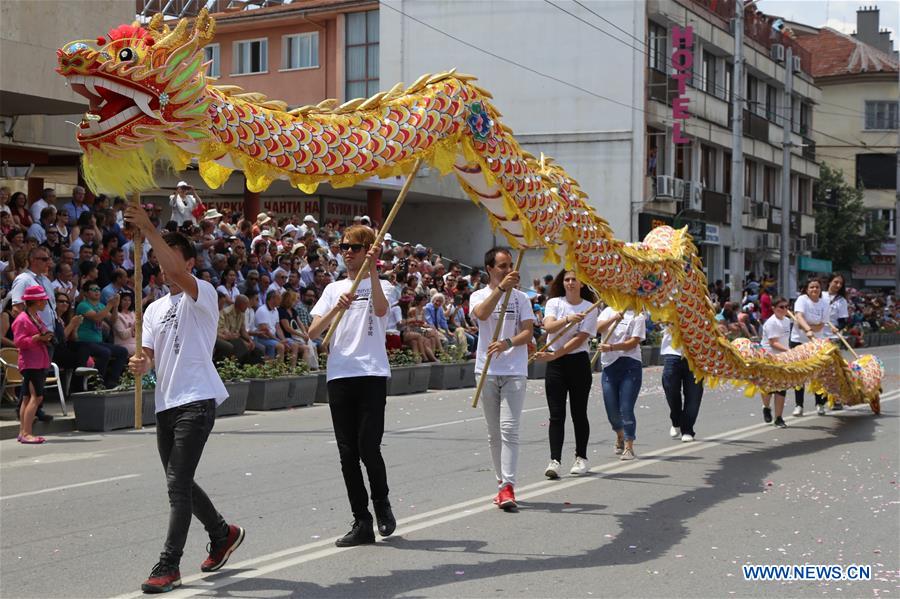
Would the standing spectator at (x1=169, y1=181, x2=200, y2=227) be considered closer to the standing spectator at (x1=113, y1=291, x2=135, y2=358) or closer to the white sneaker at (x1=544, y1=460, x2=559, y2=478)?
the standing spectator at (x1=113, y1=291, x2=135, y2=358)

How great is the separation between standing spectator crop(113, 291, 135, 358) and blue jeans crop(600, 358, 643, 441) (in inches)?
300

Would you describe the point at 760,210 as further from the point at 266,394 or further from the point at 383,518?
the point at 383,518

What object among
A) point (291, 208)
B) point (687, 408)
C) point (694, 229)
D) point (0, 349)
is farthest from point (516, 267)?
point (694, 229)

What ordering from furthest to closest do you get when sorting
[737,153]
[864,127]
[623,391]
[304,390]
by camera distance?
[864,127]
[737,153]
[304,390]
[623,391]

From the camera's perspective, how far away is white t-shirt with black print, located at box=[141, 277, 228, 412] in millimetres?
6473

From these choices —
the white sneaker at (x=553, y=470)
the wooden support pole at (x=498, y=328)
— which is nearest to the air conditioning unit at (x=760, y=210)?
the white sneaker at (x=553, y=470)

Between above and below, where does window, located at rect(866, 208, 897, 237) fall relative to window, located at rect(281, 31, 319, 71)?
below

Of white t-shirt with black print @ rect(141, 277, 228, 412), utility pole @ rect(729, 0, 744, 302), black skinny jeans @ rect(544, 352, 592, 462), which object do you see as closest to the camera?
white t-shirt with black print @ rect(141, 277, 228, 412)

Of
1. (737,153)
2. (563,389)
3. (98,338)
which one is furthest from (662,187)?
(563,389)

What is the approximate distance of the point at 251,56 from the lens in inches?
1715

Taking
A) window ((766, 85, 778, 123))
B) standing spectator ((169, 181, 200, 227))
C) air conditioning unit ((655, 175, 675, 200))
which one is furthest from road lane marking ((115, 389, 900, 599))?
window ((766, 85, 778, 123))

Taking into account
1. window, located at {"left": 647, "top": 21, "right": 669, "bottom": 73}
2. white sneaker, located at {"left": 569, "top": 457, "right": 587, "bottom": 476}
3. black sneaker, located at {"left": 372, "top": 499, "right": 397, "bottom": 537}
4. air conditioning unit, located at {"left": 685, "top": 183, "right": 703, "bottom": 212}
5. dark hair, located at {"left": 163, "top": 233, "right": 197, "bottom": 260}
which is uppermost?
window, located at {"left": 647, "top": 21, "right": 669, "bottom": 73}

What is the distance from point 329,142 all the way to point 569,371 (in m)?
4.02

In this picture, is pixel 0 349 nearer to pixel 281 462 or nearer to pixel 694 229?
pixel 281 462
